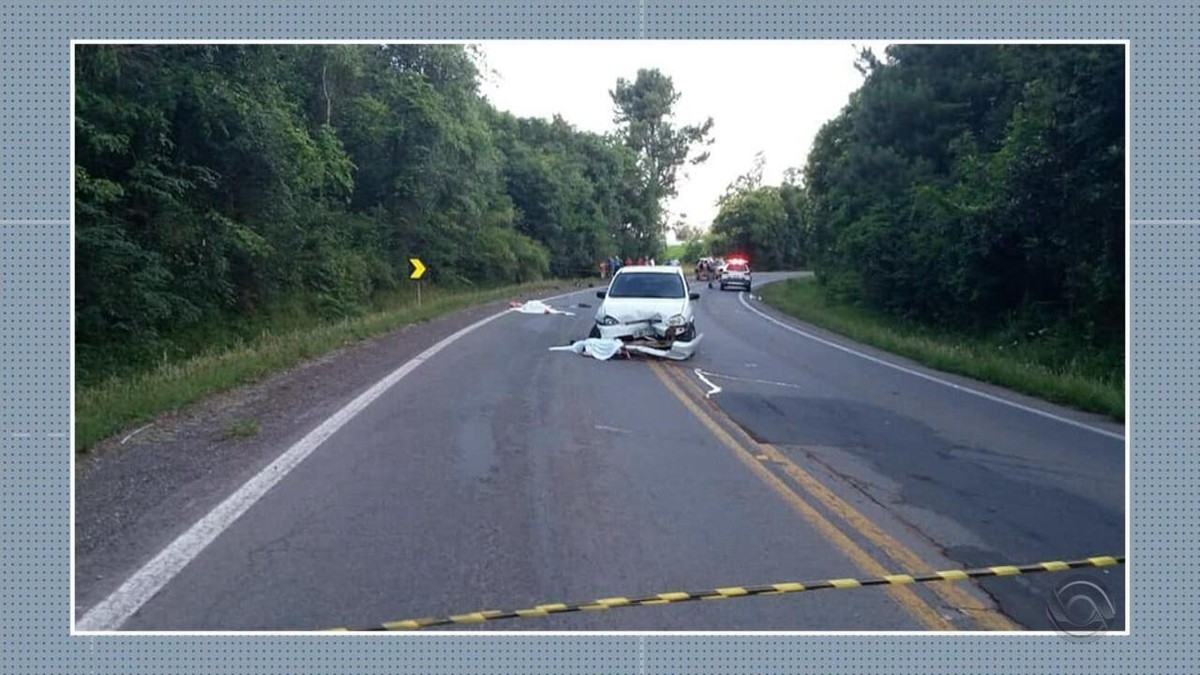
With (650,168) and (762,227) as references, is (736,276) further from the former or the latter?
(762,227)

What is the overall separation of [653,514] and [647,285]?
506 inches

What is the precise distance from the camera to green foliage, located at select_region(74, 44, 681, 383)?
19.4 metres

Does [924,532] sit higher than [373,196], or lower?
lower

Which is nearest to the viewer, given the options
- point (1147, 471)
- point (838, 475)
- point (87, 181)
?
point (1147, 471)

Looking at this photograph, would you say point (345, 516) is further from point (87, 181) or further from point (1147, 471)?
point (87, 181)

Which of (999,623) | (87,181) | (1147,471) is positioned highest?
(87,181)

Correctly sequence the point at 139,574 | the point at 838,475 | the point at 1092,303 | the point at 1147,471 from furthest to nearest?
the point at 1092,303
the point at 838,475
the point at 1147,471
the point at 139,574

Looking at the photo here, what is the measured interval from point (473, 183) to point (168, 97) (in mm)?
23790

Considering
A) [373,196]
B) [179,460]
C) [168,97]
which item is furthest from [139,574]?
[373,196]

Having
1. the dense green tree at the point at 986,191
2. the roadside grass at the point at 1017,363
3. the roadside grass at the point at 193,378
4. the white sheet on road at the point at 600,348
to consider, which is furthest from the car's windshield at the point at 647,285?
the dense green tree at the point at 986,191

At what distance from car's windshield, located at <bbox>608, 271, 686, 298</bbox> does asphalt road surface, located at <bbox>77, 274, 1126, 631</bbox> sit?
5826 millimetres

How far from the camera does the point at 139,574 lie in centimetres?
661

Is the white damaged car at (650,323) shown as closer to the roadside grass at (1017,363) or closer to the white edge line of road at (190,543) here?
the roadside grass at (1017,363)

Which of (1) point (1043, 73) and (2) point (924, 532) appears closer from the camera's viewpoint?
(2) point (924, 532)
